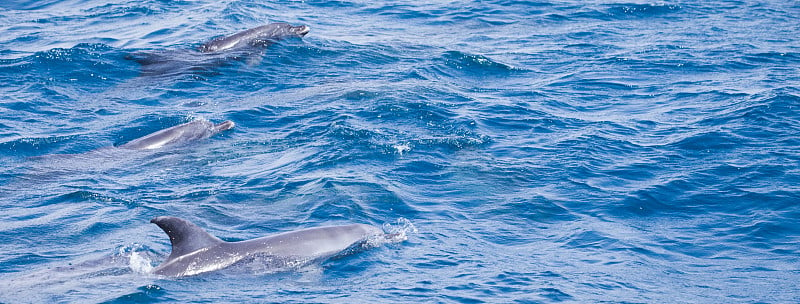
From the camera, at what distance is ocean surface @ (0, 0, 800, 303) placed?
14.3 meters

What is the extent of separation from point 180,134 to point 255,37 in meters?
8.56

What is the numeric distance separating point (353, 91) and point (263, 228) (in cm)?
905

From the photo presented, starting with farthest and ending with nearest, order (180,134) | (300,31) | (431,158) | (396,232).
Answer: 1. (300,31)
2. (180,134)
3. (431,158)
4. (396,232)

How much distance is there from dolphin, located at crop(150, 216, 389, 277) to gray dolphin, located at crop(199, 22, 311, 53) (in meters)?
14.4

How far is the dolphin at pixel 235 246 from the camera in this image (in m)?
14.0

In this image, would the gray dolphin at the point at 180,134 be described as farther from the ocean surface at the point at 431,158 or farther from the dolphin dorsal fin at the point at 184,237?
the dolphin dorsal fin at the point at 184,237

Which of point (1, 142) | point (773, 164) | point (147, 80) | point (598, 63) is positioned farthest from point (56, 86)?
point (773, 164)

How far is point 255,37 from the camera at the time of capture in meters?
29.8

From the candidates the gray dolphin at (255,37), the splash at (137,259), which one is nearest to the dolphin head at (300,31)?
A: the gray dolphin at (255,37)

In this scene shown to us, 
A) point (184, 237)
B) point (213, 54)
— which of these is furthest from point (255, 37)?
point (184, 237)

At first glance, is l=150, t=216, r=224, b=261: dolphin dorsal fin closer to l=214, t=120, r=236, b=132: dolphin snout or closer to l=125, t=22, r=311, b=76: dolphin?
l=214, t=120, r=236, b=132: dolphin snout

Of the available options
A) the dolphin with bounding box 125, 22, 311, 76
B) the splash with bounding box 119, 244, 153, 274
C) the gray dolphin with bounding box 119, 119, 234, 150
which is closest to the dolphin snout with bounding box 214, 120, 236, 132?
the gray dolphin with bounding box 119, 119, 234, 150

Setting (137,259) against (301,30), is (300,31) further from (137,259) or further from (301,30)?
(137,259)

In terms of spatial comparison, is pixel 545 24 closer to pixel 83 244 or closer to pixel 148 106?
pixel 148 106
